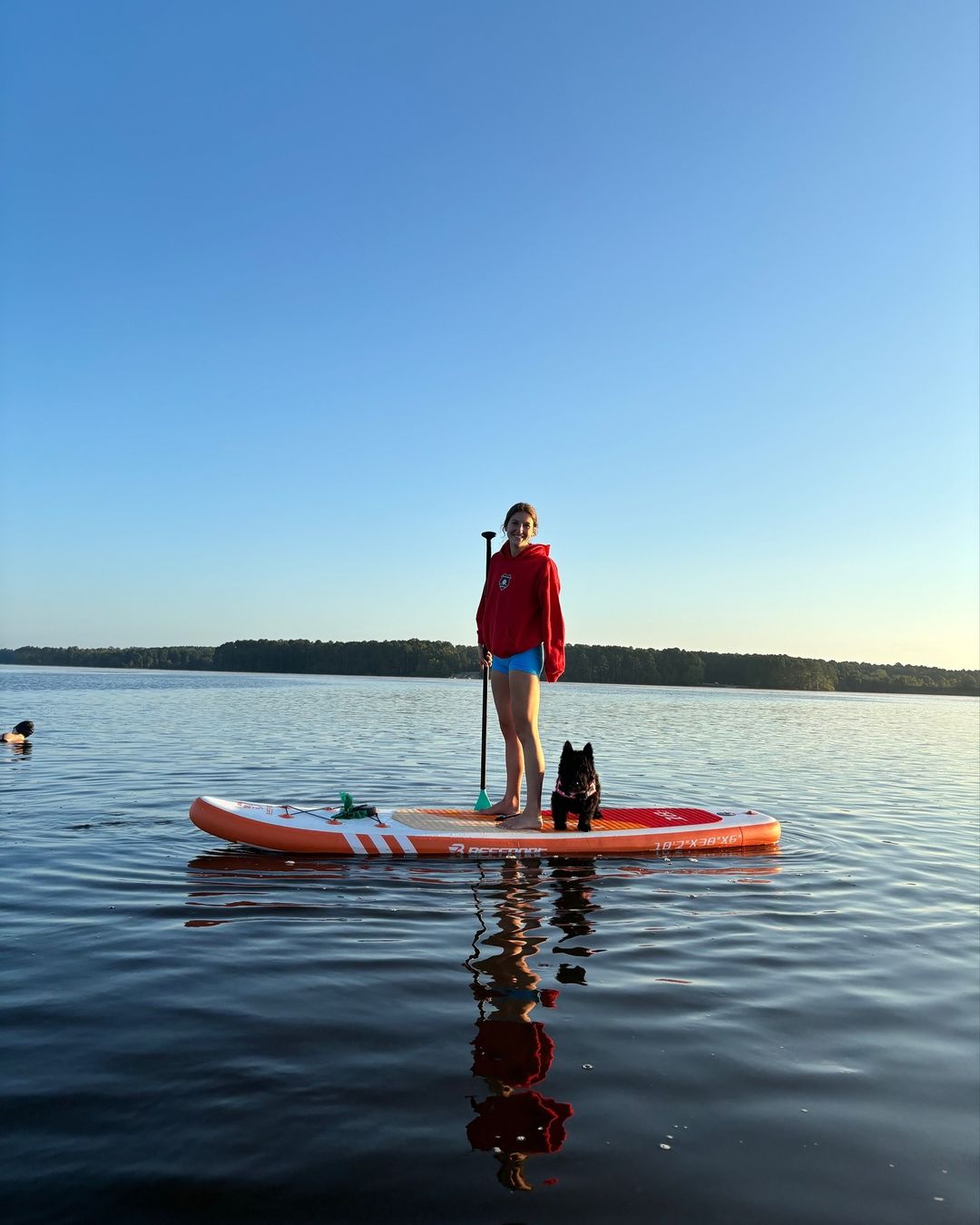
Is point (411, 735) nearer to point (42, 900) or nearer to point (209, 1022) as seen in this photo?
point (42, 900)

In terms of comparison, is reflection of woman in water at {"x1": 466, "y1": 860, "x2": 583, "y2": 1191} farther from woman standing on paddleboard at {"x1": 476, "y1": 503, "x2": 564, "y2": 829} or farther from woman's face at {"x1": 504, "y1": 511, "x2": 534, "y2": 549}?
woman's face at {"x1": 504, "y1": 511, "x2": 534, "y2": 549}

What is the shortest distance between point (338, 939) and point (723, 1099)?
8.20 ft

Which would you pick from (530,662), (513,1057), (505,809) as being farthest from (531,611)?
(513,1057)

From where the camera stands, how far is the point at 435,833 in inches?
290

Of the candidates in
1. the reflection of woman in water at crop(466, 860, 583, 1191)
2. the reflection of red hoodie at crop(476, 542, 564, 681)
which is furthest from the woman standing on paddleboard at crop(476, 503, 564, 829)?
the reflection of woman in water at crop(466, 860, 583, 1191)

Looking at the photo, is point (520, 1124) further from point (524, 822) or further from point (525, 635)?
point (525, 635)

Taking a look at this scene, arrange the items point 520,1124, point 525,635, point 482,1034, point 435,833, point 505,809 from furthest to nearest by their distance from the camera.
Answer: point 505,809 < point 525,635 < point 435,833 < point 482,1034 < point 520,1124

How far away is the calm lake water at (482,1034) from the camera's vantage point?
258 centimetres

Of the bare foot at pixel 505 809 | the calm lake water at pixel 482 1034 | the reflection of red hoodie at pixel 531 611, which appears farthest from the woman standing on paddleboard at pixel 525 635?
the calm lake water at pixel 482 1034

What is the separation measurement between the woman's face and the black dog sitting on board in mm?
1930

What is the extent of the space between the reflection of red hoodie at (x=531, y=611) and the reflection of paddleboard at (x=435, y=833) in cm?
150

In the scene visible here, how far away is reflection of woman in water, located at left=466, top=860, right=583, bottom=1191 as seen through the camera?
9.15 ft

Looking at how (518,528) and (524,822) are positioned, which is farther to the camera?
(518,528)

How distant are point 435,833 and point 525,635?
1923 millimetres
